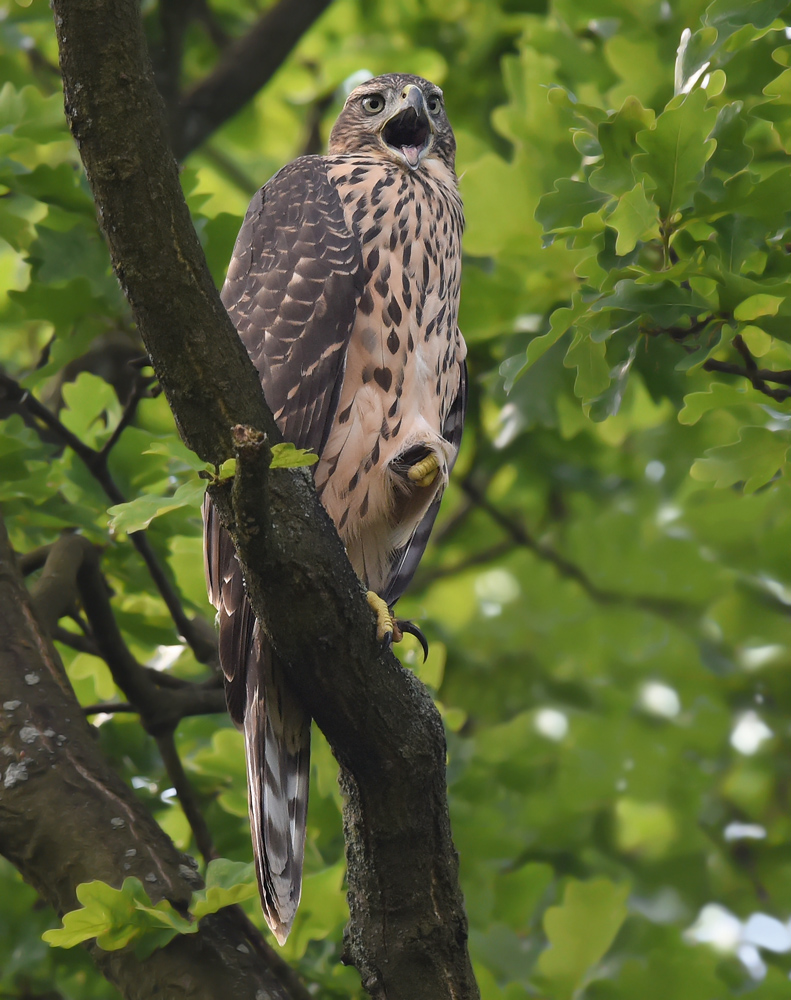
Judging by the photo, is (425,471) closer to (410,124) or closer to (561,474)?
(410,124)

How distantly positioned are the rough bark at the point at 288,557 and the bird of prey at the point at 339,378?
337 mm

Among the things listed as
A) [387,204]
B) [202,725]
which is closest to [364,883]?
[202,725]

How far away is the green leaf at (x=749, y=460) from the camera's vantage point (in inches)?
88.7

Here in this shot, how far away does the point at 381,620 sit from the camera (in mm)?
2285

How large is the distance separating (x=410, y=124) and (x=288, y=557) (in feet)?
7.06

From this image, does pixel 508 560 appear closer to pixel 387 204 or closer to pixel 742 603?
pixel 742 603

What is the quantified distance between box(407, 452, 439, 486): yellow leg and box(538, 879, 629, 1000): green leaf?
3.68 feet

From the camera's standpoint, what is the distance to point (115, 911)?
2104mm

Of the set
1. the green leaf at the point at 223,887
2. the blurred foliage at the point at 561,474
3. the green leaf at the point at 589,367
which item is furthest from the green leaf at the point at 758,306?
the green leaf at the point at 223,887

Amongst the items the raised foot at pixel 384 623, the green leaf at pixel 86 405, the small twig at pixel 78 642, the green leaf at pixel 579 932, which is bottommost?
the green leaf at pixel 579 932

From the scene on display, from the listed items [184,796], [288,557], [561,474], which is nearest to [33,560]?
[184,796]

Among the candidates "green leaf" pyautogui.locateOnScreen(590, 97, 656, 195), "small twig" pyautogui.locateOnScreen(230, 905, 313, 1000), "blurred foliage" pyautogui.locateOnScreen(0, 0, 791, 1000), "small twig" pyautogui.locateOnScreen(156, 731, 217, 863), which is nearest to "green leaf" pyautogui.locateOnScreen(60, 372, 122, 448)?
"blurred foliage" pyautogui.locateOnScreen(0, 0, 791, 1000)

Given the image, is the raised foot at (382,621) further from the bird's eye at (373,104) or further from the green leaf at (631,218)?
the bird's eye at (373,104)

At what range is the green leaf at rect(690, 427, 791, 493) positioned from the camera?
2.25 m
